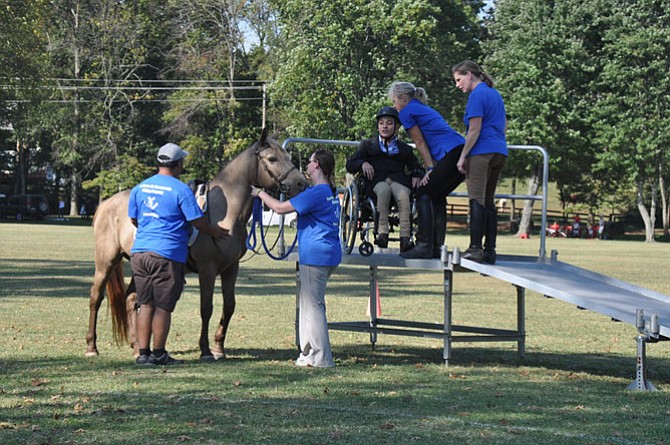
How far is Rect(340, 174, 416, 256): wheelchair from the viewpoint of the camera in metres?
12.5

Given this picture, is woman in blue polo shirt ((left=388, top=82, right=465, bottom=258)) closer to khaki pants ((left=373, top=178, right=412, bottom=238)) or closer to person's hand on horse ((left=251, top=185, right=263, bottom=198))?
khaki pants ((left=373, top=178, right=412, bottom=238))

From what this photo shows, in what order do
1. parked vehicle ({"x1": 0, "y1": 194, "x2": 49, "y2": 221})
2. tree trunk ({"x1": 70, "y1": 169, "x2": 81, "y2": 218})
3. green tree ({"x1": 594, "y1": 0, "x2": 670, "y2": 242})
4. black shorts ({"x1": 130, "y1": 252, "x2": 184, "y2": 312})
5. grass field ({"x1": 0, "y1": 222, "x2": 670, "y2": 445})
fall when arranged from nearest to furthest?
1. grass field ({"x1": 0, "y1": 222, "x2": 670, "y2": 445})
2. black shorts ({"x1": 130, "y1": 252, "x2": 184, "y2": 312})
3. green tree ({"x1": 594, "y1": 0, "x2": 670, "y2": 242})
4. parked vehicle ({"x1": 0, "y1": 194, "x2": 49, "y2": 221})
5. tree trunk ({"x1": 70, "y1": 169, "x2": 81, "y2": 218})

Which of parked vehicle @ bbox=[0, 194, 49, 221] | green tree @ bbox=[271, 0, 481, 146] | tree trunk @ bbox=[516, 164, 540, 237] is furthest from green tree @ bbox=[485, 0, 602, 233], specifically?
parked vehicle @ bbox=[0, 194, 49, 221]

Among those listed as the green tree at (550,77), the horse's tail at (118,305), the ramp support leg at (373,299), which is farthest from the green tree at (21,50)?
the horse's tail at (118,305)

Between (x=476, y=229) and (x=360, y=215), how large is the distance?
1604 millimetres

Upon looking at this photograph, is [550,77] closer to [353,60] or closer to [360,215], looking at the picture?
[353,60]

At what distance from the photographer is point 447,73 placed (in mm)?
65688

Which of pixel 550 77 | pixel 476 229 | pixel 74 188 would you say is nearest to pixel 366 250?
pixel 476 229

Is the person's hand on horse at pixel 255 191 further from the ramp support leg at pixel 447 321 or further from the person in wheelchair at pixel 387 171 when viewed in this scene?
the ramp support leg at pixel 447 321

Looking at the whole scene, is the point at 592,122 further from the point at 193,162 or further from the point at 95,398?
the point at 95,398

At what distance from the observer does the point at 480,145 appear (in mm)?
11898

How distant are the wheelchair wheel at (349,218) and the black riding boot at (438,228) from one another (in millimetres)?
925

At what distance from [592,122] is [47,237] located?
3626 cm

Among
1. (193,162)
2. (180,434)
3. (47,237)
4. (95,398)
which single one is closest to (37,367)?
(95,398)
